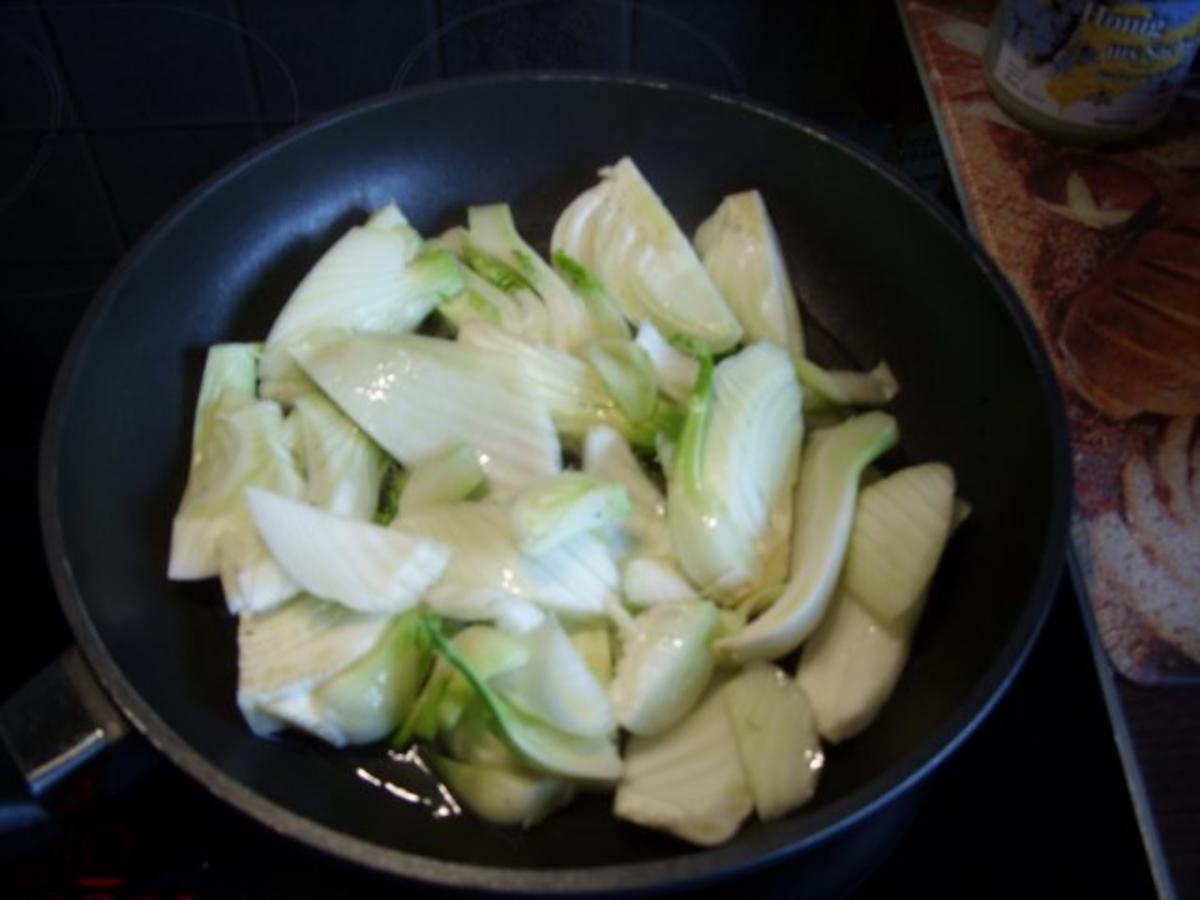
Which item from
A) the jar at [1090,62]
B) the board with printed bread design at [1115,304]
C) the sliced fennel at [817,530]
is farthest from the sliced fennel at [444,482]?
the jar at [1090,62]

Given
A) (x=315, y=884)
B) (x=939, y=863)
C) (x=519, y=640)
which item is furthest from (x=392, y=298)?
(x=939, y=863)

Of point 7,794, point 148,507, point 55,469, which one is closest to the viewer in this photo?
point 7,794

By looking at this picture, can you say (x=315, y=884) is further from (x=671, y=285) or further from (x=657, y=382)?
(x=671, y=285)

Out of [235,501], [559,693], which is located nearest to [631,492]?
[559,693]

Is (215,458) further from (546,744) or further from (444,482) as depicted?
(546,744)

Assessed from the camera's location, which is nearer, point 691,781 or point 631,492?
point 691,781

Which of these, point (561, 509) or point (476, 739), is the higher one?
point (561, 509)

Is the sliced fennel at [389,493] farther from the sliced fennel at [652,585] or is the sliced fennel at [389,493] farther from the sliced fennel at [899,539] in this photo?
the sliced fennel at [899,539]
